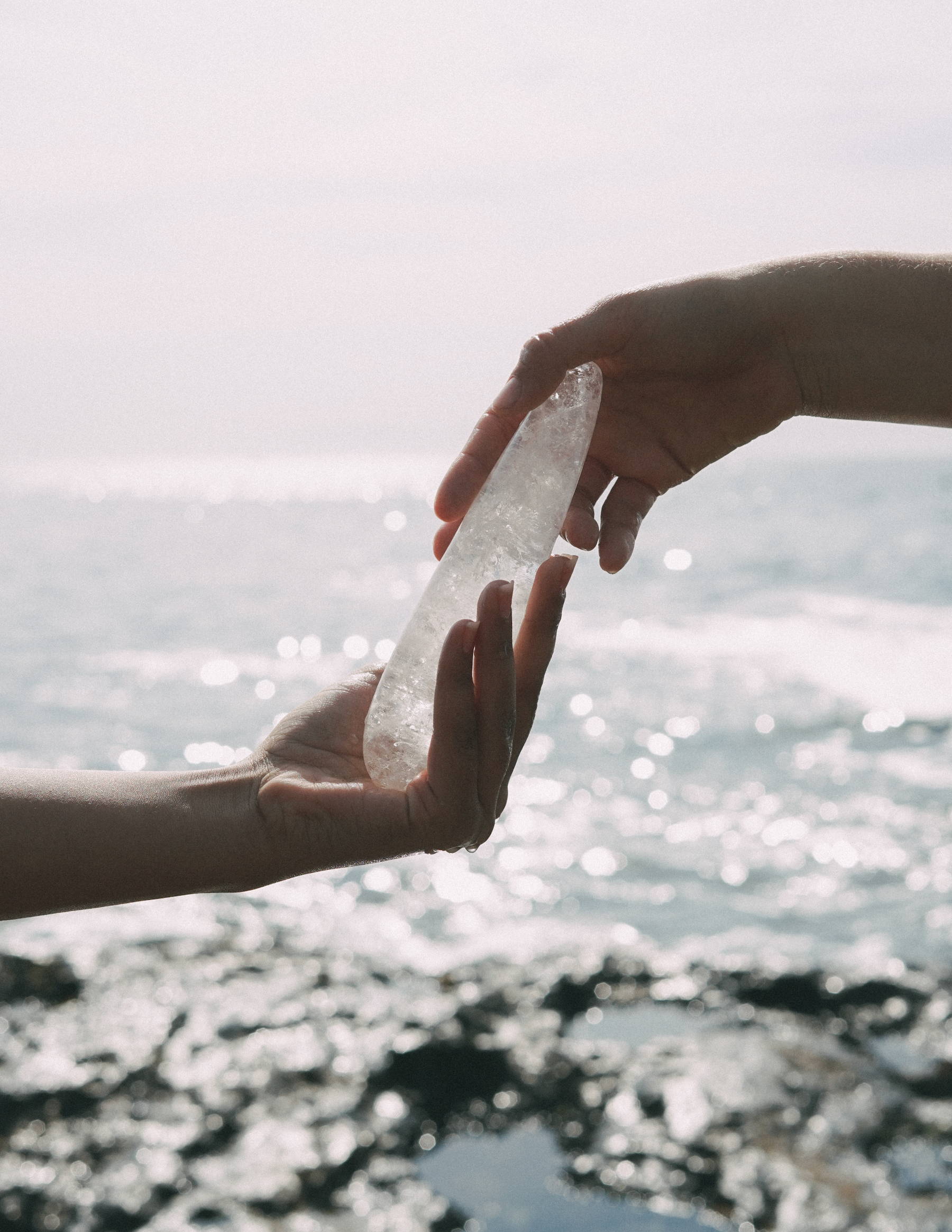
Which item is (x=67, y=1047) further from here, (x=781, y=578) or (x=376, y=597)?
(x=781, y=578)

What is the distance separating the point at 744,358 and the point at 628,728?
10358 millimetres

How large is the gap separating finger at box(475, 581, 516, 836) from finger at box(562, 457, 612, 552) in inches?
25.9

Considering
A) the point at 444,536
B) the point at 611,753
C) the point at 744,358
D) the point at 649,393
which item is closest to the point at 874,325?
the point at 744,358

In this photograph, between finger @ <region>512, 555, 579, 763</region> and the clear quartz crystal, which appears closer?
finger @ <region>512, 555, 579, 763</region>

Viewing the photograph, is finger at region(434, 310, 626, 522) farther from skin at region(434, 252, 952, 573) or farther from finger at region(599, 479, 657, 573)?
finger at region(599, 479, 657, 573)

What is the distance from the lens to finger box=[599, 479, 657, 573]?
2.64 m

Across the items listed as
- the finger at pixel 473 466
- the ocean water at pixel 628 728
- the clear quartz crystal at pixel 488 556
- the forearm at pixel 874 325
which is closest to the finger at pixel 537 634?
the clear quartz crystal at pixel 488 556

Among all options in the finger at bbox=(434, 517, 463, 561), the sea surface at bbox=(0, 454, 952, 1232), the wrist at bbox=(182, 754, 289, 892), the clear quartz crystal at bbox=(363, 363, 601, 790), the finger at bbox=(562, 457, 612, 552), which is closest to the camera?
the wrist at bbox=(182, 754, 289, 892)

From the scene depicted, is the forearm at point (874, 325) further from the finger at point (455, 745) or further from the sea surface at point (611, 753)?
the sea surface at point (611, 753)

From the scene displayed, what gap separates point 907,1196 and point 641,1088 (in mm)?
1056

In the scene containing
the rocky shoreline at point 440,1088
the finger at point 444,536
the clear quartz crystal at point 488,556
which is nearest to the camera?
the clear quartz crystal at point 488,556

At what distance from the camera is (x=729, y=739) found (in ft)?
40.3

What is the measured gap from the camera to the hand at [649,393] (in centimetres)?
250

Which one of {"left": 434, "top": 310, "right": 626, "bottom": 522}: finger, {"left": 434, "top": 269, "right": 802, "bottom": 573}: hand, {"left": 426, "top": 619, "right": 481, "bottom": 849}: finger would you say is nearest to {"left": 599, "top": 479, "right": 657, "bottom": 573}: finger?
{"left": 434, "top": 269, "right": 802, "bottom": 573}: hand
